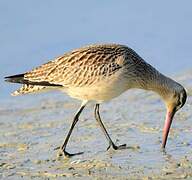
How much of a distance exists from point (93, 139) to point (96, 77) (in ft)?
3.14

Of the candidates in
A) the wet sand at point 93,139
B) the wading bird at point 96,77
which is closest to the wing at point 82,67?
the wading bird at point 96,77

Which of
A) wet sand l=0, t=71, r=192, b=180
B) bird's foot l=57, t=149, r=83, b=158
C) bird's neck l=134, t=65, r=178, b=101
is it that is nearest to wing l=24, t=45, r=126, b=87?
bird's neck l=134, t=65, r=178, b=101

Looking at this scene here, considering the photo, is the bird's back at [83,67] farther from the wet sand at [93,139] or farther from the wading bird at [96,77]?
the wet sand at [93,139]

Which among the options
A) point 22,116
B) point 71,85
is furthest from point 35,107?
point 71,85

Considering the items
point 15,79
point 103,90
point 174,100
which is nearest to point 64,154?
point 103,90

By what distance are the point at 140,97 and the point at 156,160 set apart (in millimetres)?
3965

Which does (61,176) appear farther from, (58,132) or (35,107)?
(35,107)

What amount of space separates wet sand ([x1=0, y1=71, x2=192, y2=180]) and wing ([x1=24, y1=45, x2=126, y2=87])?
81 cm

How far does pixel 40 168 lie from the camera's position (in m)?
8.98

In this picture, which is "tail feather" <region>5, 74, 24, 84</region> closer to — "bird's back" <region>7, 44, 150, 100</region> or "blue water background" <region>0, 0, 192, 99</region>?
"bird's back" <region>7, 44, 150, 100</region>

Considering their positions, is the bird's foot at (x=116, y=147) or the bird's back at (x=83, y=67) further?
the bird's back at (x=83, y=67)

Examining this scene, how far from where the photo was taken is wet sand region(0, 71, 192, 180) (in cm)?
875

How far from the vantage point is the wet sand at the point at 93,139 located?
8750 millimetres

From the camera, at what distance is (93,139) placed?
1063 centimetres
